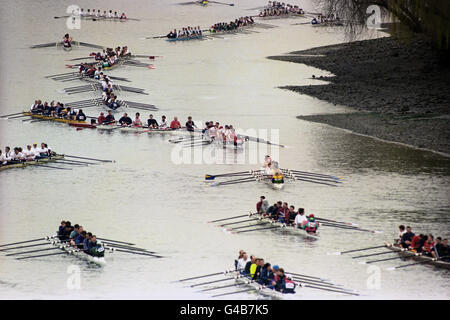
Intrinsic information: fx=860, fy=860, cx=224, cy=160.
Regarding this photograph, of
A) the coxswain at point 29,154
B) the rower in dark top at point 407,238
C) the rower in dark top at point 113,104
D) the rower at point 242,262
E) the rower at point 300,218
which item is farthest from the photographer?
the rower in dark top at point 113,104

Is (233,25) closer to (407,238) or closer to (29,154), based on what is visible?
(29,154)

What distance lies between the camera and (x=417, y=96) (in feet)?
118

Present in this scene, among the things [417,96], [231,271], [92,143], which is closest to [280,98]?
[417,96]

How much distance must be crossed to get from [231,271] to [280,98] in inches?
821

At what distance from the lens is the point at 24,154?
27812 millimetres

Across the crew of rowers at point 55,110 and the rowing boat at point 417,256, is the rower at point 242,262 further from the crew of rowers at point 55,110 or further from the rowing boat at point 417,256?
the crew of rowers at point 55,110

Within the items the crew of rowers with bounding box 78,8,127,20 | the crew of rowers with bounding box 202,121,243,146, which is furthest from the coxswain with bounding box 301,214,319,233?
the crew of rowers with bounding box 78,8,127,20

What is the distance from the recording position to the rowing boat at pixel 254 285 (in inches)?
706

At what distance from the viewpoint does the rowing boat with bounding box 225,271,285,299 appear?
1794cm

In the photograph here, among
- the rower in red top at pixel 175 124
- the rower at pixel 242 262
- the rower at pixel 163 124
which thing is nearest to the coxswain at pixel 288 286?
the rower at pixel 242 262

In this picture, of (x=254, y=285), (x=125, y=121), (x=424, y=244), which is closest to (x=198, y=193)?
(x=254, y=285)

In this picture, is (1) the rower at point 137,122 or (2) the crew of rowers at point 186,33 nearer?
(1) the rower at point 137,122

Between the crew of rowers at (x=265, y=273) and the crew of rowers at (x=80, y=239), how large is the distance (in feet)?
10.8

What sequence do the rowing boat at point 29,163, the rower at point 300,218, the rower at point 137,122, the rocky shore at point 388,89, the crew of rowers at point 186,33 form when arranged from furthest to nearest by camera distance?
the crew of rowers at point 186,33 < the rower at point 137,122 < the rocky shore at point 388,89 < the rowing boat at point 29,163 < the rower at point 300,218
